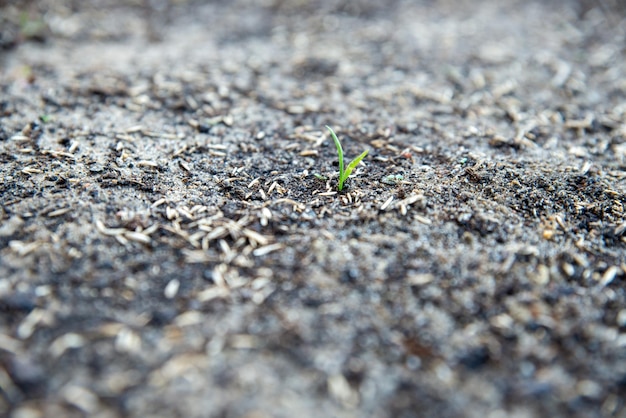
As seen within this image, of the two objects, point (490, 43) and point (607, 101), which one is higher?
point (490, 43)

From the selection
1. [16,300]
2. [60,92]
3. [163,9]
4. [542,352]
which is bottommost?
[542,352]

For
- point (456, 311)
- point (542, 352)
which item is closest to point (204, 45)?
point (456, 311)

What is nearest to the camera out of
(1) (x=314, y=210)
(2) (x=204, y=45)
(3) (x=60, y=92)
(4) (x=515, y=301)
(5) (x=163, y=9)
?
(4) (x=515, y=301)

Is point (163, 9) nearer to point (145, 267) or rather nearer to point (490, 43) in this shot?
point (490, 43)

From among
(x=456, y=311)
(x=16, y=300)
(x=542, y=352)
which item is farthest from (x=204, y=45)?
(x=542, y=352)

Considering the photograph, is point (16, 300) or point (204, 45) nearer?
point (16, 300)

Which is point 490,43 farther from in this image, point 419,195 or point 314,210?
point 314,210

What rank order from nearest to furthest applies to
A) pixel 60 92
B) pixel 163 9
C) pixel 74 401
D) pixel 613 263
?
pixel 74 401 → pixel 613 263 → pixel 60 92 → pixel 163 9
